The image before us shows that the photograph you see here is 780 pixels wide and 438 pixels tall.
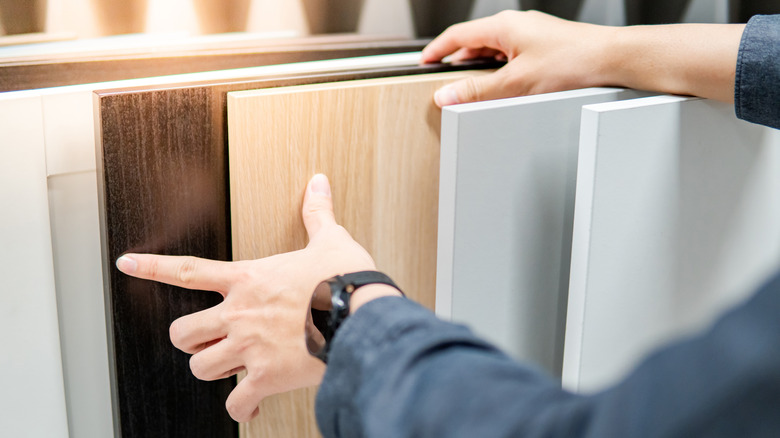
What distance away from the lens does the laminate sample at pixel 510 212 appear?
22.9 inches

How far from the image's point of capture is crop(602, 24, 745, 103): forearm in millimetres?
615

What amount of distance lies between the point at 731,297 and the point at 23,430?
27.4 inches

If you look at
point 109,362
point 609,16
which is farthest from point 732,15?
point 109,362

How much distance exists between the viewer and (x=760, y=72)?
0.59m

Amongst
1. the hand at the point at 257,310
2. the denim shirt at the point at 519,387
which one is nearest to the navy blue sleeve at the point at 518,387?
the denim shirt at the point at 519,387

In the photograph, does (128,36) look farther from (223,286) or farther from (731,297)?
(731,297)

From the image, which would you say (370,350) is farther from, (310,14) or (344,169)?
(310,14)

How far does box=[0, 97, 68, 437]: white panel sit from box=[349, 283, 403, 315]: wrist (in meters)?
0.30

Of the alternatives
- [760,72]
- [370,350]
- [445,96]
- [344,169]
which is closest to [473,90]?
[445,96]

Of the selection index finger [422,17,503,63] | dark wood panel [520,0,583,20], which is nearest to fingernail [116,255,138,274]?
index finger [422,17,503,63]

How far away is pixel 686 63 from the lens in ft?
2.05

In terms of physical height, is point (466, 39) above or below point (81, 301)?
above

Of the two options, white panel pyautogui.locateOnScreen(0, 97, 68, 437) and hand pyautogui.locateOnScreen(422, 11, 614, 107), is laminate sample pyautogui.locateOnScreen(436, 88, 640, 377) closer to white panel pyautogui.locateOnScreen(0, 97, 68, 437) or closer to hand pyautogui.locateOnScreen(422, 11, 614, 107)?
hand pyautogui.locateOnScreen(422, 11, 614, 107)

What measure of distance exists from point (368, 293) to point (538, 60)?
0.33m
